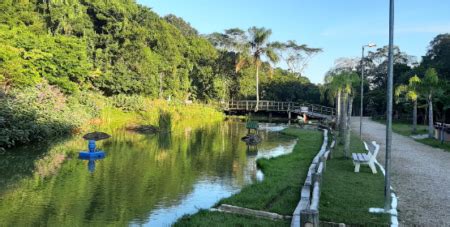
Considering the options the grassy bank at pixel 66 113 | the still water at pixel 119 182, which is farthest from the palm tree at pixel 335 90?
the grassy bank at pixel 66 113

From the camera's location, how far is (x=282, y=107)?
5600 cm

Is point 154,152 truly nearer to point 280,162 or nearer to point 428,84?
point 280,162

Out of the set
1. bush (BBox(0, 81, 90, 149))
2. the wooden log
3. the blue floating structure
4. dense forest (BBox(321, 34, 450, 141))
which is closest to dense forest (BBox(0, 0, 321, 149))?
bush (BBox(0, 81, 90, 149))

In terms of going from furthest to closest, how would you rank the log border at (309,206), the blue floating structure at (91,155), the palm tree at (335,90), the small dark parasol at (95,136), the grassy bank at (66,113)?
the small dark parasol at (95,136) < the palm tree at (335,90) < the grassy bank at (66,113) < the blue floating structure at (91,155) < the log border at (309,206)

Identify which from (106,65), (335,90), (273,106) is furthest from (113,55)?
(335,90)

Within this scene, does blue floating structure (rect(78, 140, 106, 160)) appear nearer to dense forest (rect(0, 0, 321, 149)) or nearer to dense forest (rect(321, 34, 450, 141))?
dense forest (rect(0, 0, 321, 149))

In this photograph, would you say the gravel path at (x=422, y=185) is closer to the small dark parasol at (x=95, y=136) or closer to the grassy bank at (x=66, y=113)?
the small dark parasol at (x=95, y=136)

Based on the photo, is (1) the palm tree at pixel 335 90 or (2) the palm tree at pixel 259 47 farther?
(2) the palm tree at pixel 259 47

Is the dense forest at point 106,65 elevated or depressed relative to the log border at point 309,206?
elevated

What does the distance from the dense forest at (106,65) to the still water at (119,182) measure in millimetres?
4172

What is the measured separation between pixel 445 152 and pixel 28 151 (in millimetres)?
17944

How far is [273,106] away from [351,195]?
4673cm

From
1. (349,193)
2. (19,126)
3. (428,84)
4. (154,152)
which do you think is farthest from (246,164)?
(428,84)

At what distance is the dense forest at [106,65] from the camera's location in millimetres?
24844
